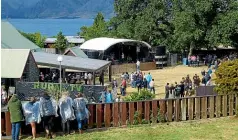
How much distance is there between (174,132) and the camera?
13750 mm

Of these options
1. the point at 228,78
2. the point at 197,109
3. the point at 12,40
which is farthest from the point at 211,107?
the point at 12,40

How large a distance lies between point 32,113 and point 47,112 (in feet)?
1.28

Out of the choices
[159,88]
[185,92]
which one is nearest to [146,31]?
[159,88]

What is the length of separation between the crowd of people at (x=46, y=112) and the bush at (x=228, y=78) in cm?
537

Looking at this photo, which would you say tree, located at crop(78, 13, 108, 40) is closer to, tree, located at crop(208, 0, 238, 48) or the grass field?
tree, located at crop(208, 0, 238, 48)

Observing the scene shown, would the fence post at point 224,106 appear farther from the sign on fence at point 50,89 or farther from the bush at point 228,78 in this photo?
the sign on fence at point 50,89

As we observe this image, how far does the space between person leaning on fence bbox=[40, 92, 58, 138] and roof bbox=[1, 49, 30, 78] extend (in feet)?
29.3

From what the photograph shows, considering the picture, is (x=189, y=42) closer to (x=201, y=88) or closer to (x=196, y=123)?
(x=201, y=88)

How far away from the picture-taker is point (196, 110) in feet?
52.5

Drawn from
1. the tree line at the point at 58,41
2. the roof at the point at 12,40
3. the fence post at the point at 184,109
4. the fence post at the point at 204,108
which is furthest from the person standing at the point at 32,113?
the tree line at the point at 58,41

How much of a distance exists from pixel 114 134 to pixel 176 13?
43.2 meters

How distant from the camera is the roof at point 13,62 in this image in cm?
2182

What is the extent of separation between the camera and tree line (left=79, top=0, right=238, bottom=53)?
170 ft

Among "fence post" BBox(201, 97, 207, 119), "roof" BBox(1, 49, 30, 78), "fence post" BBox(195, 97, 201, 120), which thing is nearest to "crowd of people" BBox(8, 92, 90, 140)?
"fence post" BBox(195, 97, 201, 120)
